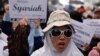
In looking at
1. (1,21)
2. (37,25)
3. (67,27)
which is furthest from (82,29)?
(1,21)

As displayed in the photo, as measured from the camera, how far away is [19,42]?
607 centimetres

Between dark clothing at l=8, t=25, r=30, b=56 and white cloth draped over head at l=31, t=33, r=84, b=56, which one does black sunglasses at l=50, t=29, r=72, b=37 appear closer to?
white cloth draped over head at l=31, t=33, r=84, b=56

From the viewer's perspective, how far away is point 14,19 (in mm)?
6957

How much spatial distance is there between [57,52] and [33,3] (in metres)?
2.15

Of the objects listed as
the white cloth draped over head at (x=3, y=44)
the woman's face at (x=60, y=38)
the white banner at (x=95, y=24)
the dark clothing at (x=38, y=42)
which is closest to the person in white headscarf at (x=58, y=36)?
the woman's face at (x=60, y=38)

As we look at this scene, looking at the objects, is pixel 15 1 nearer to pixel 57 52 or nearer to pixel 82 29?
pixel 82 29

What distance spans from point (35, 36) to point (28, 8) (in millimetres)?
543

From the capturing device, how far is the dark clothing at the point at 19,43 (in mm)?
6016

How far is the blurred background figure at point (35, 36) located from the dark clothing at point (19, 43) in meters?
0.59

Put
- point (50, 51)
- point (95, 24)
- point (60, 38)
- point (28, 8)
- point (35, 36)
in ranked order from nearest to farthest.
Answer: point (60, 38) → point (50, 51) → point (35, 36) → point (28, 8) → point (95, 24)

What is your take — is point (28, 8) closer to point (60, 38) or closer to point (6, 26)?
point (6, 26)

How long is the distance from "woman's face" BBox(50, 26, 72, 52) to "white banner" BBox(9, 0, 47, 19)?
1934mm

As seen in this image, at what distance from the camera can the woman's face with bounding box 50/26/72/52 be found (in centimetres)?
502

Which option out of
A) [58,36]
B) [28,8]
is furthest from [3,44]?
[58,36]
